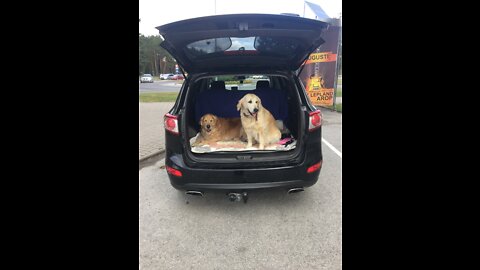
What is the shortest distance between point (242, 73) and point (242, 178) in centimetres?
112

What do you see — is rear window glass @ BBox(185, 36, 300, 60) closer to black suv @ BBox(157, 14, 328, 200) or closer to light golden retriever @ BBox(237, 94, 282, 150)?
black suv @ BBox(157, 14, 328, 200)

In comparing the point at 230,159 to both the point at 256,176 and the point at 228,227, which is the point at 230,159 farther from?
the point at 228,227

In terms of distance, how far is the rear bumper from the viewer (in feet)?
8.70

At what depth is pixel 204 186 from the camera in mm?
2688

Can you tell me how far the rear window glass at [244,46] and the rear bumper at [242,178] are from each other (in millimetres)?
1204

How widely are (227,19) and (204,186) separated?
4.98 ft

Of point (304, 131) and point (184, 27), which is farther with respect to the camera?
point (304, 131)

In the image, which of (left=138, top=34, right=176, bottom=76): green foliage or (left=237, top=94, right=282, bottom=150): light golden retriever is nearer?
(left=237, top=94, right=282, bottom=150): light golden retriever

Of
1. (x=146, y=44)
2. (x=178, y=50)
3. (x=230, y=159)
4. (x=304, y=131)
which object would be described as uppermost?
(x=146, y=44)

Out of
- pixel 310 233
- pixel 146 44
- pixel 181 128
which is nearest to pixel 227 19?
pixel 181 128

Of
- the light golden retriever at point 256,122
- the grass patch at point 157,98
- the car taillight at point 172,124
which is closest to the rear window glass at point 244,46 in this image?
the light golden retriever at point 256,122

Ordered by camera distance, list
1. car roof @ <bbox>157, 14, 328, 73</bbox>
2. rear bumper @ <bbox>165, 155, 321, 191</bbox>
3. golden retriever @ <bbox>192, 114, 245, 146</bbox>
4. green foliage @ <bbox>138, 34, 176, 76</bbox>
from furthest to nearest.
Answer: green foliage @ <bbox>138, 34, 176, 76</bbox>, golden retriever @ <bbox>192, 114, 245, 146</bbox>, rear bumper @ <bbox>165, 155, 321, 191</bbox>, car roof @ <bbox>157, 14, 328, 73</bbox>

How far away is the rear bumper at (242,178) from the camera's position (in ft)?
8.70

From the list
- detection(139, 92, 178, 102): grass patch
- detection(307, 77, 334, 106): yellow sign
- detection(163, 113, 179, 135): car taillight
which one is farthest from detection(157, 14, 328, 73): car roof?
detection(139, 92, 178, 102): grass patch
